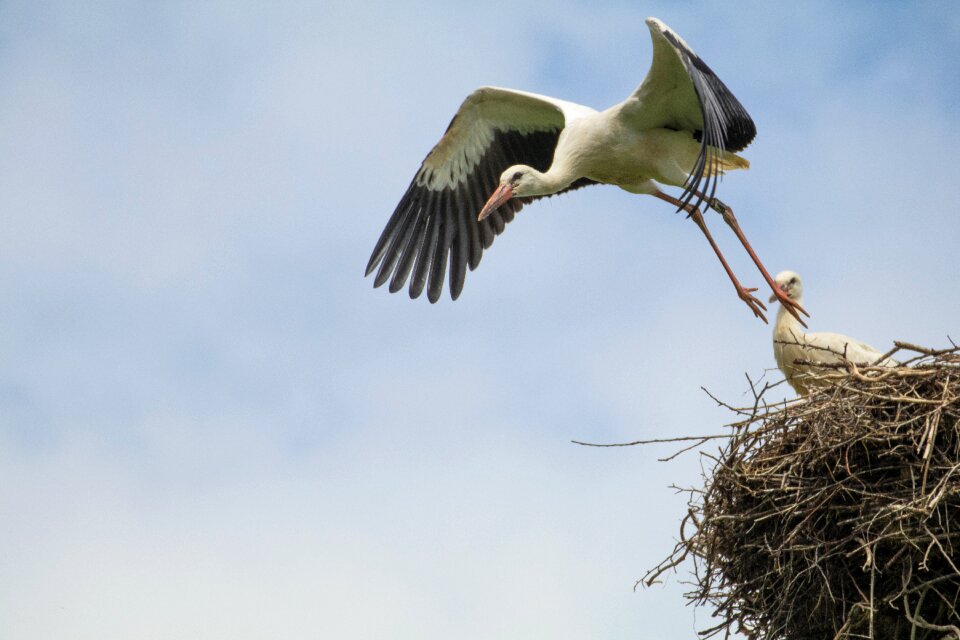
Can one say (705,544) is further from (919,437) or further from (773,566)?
(919,437)

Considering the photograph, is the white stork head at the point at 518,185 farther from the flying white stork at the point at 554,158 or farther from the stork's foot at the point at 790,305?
the stork's foot at the point at 790,305

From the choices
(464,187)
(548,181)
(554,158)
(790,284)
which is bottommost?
(790,284)

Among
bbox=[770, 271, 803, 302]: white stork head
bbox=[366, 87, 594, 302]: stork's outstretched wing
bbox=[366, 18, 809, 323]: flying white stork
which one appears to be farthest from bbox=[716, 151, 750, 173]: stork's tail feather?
bbox=[366, 87, 594, 302]: stork's outstretched wing

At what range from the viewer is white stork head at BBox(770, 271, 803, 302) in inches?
341

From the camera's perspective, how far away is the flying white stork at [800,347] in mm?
7703

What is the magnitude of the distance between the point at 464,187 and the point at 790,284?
9.84ft

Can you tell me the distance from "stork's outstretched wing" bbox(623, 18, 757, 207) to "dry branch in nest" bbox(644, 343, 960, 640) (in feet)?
5.74

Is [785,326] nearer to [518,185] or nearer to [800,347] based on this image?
[800,347]

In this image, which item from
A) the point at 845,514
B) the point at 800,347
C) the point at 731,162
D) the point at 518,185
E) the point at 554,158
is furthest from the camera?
the point at 554,158

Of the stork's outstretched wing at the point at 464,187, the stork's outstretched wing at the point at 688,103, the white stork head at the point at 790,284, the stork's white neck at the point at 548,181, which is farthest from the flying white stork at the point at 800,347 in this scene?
the stork's outstretched wing at the point at 464,187

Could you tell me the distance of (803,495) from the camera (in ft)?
20.7

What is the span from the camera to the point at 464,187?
35.0 ft

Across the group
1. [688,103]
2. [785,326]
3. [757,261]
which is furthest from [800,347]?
[688,103]

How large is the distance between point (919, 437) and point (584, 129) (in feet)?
12.8
